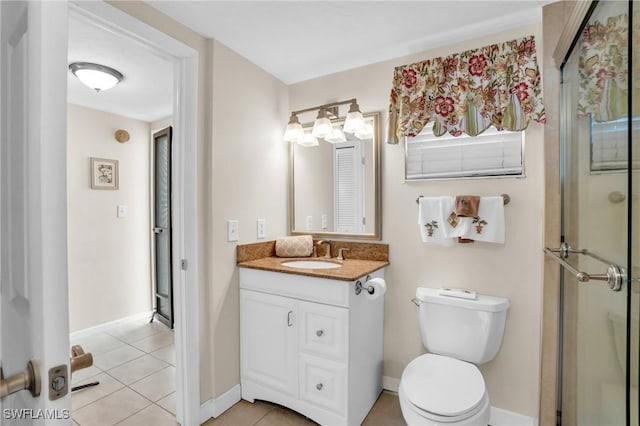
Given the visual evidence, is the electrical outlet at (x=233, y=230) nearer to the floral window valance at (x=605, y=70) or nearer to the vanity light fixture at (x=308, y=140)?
the vanity light fixture at (x=308, y=140)

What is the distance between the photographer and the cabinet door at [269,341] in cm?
180

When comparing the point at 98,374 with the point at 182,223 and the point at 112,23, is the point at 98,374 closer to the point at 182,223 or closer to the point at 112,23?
the point at 182,223

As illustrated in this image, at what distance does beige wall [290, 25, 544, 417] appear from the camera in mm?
1658

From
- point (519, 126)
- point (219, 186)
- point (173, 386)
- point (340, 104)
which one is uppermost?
point (340, 104)

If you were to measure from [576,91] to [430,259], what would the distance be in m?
1.06

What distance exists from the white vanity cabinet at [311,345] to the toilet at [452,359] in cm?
29

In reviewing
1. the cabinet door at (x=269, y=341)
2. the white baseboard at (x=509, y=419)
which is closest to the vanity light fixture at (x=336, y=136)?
the cabinet door at (x=269, y=341)

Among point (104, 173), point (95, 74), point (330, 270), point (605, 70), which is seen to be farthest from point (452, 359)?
point (104, 173)

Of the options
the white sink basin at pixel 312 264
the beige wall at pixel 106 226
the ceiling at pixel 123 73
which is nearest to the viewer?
the ceiling at pixel 123 73

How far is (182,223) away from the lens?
5.72 feet

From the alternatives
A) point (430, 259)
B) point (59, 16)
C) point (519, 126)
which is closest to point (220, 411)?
point (430, 259)

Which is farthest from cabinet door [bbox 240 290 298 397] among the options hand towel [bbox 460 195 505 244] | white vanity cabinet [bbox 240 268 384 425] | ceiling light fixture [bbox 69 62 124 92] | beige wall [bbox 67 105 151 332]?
beige wall [bbox 67 105 151 332]

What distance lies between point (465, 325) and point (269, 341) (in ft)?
3.57

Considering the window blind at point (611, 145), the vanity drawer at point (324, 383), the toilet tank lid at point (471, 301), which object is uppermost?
the window blind at point (611, 145)
